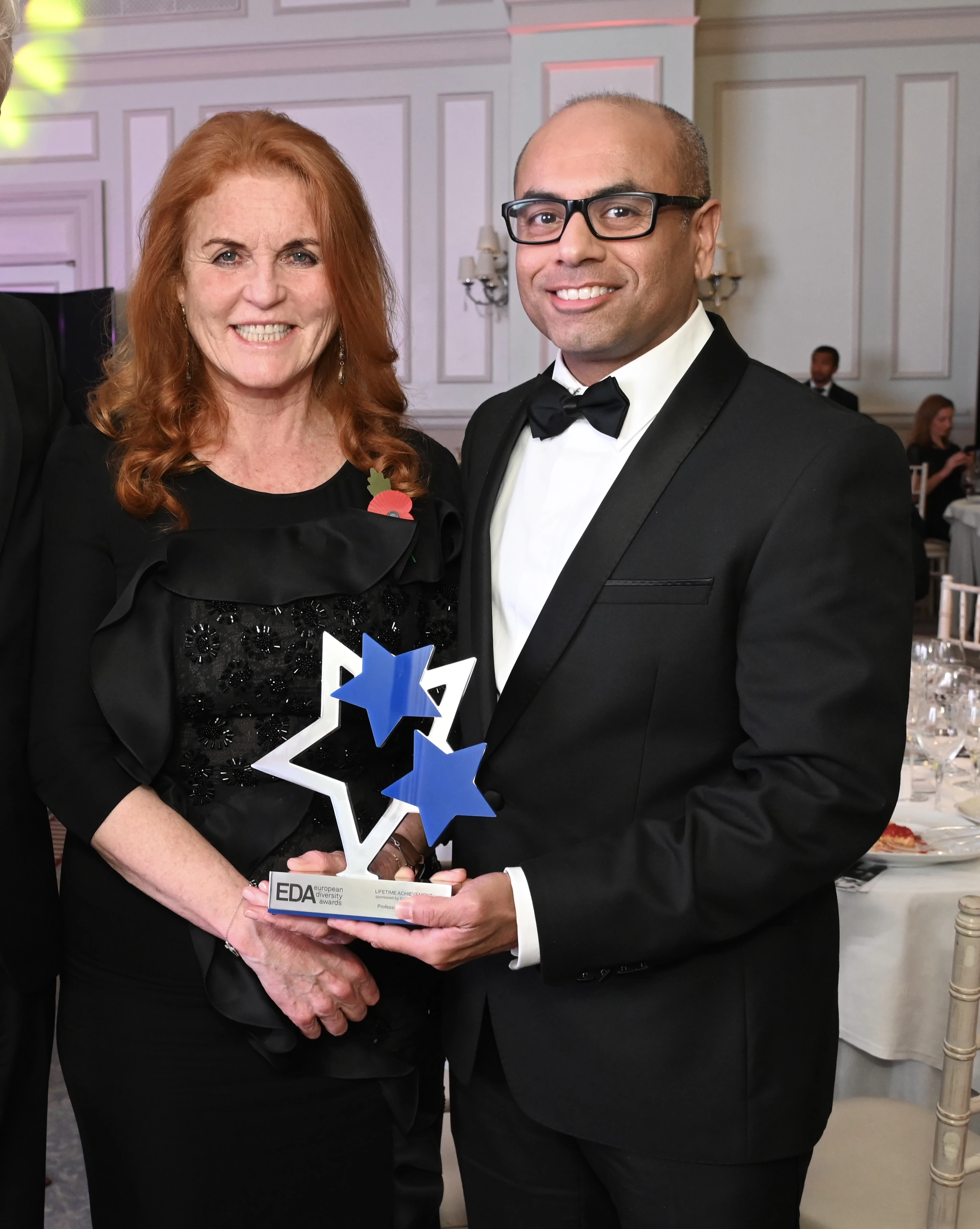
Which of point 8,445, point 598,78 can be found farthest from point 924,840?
point 598,78

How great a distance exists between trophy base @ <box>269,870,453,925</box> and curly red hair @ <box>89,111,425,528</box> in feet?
2.05

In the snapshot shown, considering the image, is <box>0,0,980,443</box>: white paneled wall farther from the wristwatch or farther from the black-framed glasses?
the wristwatch

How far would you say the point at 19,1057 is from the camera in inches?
62.1

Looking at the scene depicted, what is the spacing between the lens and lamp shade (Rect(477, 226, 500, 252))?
A: 7586 mm

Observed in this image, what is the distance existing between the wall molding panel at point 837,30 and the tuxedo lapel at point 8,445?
744 cm

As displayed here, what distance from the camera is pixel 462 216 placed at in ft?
26.2

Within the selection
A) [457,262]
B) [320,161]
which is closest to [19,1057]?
[320,161]

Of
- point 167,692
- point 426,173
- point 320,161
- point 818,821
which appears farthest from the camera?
point 426,173

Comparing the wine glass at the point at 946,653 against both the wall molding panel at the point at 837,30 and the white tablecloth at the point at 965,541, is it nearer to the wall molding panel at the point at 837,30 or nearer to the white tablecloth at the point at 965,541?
the white tablecloth at the point at 965,541

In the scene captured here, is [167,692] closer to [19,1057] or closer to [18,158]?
[19,1057]

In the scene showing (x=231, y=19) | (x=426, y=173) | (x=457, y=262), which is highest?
(x=231, y=19)

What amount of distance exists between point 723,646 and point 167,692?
0.70 metres

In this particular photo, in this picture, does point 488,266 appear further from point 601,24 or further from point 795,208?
point 795,208

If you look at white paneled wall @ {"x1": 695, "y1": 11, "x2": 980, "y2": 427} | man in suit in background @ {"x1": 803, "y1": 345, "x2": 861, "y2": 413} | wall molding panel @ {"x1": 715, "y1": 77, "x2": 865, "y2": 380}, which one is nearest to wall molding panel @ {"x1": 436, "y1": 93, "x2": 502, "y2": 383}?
white paneled wall @ {"x1": 695, "y1": 11, "x2": 980, "y2": 427}
